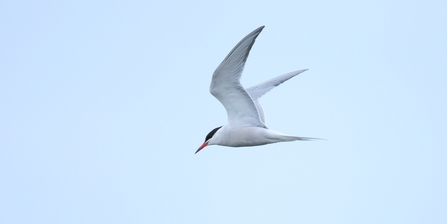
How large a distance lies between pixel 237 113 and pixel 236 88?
61 cm

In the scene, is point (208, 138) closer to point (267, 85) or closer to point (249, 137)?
point (249, 137)

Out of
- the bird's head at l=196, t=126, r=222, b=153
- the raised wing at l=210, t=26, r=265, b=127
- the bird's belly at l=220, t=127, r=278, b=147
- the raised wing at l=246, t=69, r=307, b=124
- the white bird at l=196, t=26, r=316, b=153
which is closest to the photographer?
the raised wing at l=210, t=26, r=265, b=127

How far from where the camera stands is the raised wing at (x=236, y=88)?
28.9 feet

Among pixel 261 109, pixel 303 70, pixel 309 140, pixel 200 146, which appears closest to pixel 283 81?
pixel 303 70

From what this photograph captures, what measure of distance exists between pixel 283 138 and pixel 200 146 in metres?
1.73

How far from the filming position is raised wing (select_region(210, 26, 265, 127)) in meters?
8.80

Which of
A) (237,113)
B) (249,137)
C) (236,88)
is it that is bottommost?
(249,137)

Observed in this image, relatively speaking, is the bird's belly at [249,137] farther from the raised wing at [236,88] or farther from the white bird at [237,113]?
the raised wing at [236,88]

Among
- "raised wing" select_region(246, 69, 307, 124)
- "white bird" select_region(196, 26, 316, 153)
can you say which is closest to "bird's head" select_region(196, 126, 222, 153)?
"white bird" select_region(196, 26, 316, 153)

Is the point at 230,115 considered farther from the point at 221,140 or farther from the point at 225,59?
the point at 225,59

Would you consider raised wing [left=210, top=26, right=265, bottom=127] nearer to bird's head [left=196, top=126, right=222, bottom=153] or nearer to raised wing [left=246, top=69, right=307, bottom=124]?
bird's head [left=196, top=126, right=222, bottom=153]

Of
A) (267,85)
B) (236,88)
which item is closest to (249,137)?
(236,88)

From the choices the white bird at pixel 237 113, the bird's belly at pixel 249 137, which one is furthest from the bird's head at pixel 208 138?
the bird's belly at pixel 249 137

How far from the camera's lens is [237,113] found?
10.1 meters
